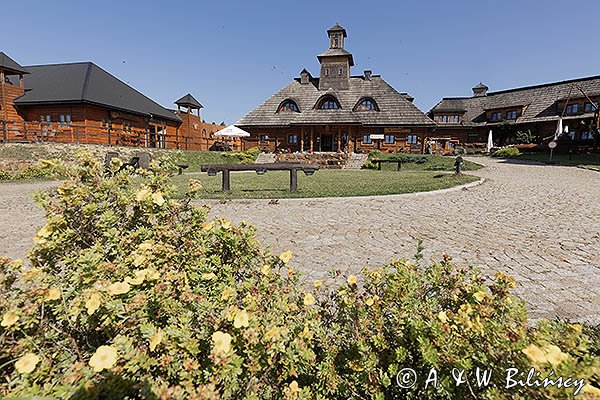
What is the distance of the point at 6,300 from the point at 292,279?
56.3 inches

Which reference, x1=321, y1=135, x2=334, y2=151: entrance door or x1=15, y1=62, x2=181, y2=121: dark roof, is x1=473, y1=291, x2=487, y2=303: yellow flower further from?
x1=321, y1=135, x2=334, y2=151: entrance door

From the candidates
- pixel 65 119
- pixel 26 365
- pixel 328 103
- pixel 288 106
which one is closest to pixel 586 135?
pixel 328 103

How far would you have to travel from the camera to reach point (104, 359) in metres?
1.00

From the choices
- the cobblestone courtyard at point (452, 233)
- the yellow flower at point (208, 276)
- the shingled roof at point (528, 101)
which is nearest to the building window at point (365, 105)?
the shingled roof at point (528, 101)

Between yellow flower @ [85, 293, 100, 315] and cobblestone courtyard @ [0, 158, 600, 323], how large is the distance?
8.46 ft

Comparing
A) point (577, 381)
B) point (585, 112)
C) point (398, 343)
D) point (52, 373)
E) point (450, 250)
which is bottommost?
point (450, 250)

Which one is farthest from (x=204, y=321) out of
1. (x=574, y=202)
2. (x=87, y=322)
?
(x=574, y=202)

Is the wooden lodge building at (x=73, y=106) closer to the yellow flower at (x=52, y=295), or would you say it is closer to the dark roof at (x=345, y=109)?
the dark roof at (x=345, y=109)

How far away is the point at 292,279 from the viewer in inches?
78.6

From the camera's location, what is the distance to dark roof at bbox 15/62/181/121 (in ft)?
69.6

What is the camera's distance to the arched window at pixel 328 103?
2792 centimetres

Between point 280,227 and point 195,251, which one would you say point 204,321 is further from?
point 280,227

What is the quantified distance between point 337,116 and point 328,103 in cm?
218

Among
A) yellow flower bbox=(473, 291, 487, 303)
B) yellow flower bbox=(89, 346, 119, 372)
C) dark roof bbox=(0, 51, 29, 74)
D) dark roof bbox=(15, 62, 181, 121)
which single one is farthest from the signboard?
dark roof bbox=(0, 51, 29, 74)
